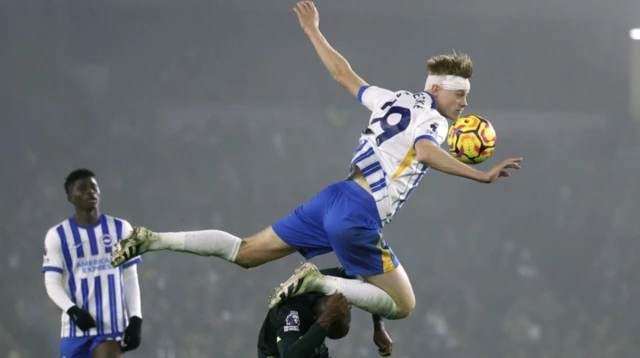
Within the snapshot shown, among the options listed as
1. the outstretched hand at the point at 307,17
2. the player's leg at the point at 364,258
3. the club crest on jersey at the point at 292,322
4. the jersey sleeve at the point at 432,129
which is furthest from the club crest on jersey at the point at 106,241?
the jersey sleeve at the point at 432,129

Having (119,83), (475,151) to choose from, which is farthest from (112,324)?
(119,83)

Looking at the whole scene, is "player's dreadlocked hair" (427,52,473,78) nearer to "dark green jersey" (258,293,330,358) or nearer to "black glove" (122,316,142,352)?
"dark green jersey" (258,293,330,358)

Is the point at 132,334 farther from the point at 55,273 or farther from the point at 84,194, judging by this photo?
the point at 84,194

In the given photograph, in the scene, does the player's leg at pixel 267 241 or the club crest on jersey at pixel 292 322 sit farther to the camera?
the player's leg at pixel 267 241

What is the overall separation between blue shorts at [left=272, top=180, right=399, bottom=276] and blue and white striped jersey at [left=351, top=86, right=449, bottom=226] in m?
0.08

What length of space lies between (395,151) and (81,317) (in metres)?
1.99

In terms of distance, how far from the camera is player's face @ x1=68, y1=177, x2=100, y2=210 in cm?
531

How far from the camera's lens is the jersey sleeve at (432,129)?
429 cm

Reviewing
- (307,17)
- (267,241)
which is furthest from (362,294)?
(307,17)

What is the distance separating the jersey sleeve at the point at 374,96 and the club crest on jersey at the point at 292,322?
1.24m

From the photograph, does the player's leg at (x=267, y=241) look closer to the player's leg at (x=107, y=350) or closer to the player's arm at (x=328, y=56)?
the player's arm at (x=328, y=56)

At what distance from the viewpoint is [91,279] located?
209 inches

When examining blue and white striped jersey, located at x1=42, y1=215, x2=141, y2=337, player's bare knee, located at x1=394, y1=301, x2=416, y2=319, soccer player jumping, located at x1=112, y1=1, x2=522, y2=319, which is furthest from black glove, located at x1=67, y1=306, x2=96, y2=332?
player's bare knee, located at x1=394, y1=301, x2=416, y2=319

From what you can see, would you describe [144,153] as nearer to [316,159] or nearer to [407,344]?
[316,159]
